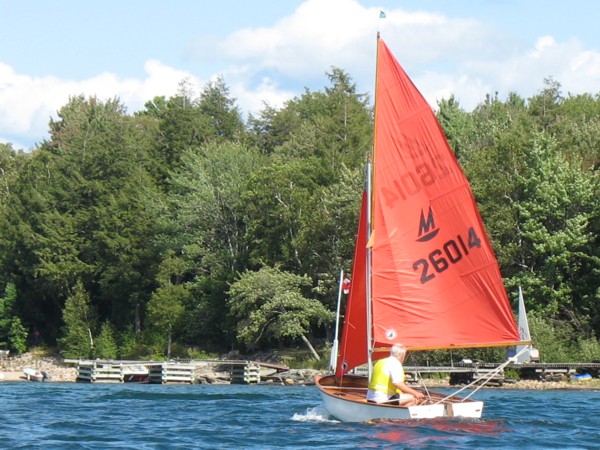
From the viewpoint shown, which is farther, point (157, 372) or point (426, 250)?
point (157, 372)

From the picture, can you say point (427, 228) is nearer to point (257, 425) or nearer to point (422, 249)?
point (422, 249)

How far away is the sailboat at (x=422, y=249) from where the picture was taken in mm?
26219

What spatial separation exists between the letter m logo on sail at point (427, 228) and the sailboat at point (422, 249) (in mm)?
24

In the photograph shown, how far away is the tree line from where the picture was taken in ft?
196

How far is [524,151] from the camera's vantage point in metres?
62.7

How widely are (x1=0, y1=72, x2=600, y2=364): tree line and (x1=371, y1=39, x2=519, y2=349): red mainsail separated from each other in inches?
1177

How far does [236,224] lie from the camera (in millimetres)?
75500

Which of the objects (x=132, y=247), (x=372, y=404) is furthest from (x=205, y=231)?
(x=372, y=404)

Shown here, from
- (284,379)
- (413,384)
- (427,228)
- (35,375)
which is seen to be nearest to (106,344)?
(35,375)

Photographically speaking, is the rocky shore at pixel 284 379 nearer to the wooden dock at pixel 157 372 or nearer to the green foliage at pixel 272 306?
the wooden dock at pixel 157 372

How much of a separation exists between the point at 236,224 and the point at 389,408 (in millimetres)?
51343

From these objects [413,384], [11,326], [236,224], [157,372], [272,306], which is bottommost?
[413,384]

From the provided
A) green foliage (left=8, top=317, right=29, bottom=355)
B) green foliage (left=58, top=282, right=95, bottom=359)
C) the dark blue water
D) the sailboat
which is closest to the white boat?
green foliage (left=58, top=282, right=95, bottom=359)

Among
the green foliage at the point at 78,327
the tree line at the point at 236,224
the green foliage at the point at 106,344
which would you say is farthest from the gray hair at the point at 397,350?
the green foliage at the point at 78,327
